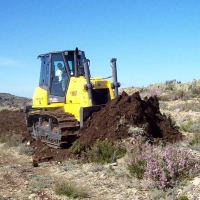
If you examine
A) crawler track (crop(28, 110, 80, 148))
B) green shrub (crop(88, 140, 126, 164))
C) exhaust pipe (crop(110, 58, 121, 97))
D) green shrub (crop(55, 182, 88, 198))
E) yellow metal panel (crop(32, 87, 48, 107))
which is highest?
exhaust pipe (crop(110, 58, 121, 97))

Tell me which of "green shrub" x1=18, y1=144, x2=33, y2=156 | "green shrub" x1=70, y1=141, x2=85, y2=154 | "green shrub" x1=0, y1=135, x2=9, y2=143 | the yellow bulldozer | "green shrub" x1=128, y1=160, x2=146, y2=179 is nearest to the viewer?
"green shrub" x1=128, y1=160, x2=146, y2=179

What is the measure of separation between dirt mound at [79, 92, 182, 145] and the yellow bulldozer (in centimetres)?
51

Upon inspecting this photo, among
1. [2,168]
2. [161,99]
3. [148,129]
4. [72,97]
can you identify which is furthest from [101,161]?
[161,99]

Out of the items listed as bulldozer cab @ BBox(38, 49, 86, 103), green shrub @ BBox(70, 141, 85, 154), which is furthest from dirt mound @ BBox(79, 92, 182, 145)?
bulldozer cab @ BBox(38, 49, 86, 103)

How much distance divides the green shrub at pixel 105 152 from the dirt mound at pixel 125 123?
472 millimetres

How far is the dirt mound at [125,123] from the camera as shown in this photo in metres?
9.58

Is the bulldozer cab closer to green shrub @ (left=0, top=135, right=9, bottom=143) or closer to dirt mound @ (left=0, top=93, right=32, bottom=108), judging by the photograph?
green shrub @ (left=0, top=135, right=9, bottom=143)

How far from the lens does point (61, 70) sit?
11.9 meters

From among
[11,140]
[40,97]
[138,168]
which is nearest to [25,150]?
[11,140]

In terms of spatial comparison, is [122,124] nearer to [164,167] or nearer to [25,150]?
[164,167]

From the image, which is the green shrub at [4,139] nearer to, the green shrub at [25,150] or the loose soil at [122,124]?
the green shrub at [25,150]

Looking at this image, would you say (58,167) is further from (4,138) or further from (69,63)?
(4,138)

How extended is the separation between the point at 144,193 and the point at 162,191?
42 centimetres

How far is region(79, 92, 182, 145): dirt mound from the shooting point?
9578 millimetres
